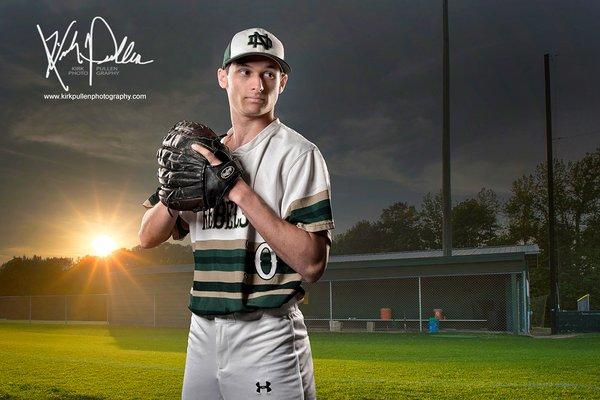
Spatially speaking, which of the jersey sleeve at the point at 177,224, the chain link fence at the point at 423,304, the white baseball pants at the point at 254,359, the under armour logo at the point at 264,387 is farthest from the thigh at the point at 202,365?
the chain link fence at the point at 423,304

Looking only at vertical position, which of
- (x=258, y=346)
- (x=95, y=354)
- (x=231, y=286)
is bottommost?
(x=95, y=354)

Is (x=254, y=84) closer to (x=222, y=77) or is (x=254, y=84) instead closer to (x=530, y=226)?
(x=222, y=77)

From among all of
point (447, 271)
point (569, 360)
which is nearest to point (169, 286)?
point (447, 271)

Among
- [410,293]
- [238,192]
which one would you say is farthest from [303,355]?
[410,293]

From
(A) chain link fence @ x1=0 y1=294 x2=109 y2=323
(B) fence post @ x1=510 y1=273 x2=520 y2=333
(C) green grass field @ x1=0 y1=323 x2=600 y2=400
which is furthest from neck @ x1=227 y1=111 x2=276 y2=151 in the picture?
(A) chain link fence @ x1=0 y1=294 x2=109 y2=323

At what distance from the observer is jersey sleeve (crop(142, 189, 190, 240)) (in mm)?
2844

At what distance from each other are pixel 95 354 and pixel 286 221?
1519cm

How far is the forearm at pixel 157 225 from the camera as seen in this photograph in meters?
2.78

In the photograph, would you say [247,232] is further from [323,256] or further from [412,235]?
[412,235]

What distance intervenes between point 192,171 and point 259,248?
35cm

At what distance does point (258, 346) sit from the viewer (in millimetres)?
2523

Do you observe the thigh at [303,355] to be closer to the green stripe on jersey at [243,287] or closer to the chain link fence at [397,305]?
the green stripe on jersey at [243,287]

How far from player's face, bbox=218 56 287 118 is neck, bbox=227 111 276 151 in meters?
0.03

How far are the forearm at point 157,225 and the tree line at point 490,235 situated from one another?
47.3 metres
